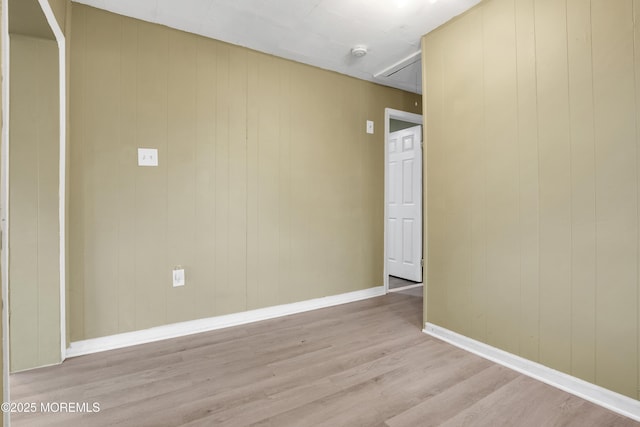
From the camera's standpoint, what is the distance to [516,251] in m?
1.90

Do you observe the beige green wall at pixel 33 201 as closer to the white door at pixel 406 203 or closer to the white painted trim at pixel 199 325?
the white painted trim at pixel 199 325

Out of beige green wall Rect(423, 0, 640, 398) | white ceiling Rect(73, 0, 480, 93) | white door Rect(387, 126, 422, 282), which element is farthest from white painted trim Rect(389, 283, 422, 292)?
white ceiling Rect(73, 0, 480, 93)

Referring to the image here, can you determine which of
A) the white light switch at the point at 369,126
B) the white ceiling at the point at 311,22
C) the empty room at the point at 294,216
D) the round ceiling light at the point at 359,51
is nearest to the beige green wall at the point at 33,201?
the empty room at the point at 294,216

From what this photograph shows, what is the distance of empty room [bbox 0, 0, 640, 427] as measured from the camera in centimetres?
152

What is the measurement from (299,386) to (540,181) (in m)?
1.85

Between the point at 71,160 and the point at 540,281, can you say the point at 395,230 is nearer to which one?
the point at 540,281

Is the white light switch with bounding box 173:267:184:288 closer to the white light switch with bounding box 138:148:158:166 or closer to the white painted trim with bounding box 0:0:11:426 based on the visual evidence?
the white light switch with bounding box 138:148:158:166

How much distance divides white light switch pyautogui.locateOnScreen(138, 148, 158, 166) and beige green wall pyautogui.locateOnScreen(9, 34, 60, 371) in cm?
48

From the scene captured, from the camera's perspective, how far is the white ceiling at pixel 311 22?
2061mm

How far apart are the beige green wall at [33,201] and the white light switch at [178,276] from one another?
70cm

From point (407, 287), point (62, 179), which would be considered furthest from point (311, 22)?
point (407, 287)

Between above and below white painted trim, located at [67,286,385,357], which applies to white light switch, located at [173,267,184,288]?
above

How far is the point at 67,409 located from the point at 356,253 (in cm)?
251

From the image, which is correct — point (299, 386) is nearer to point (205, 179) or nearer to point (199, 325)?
point (199, 325)
